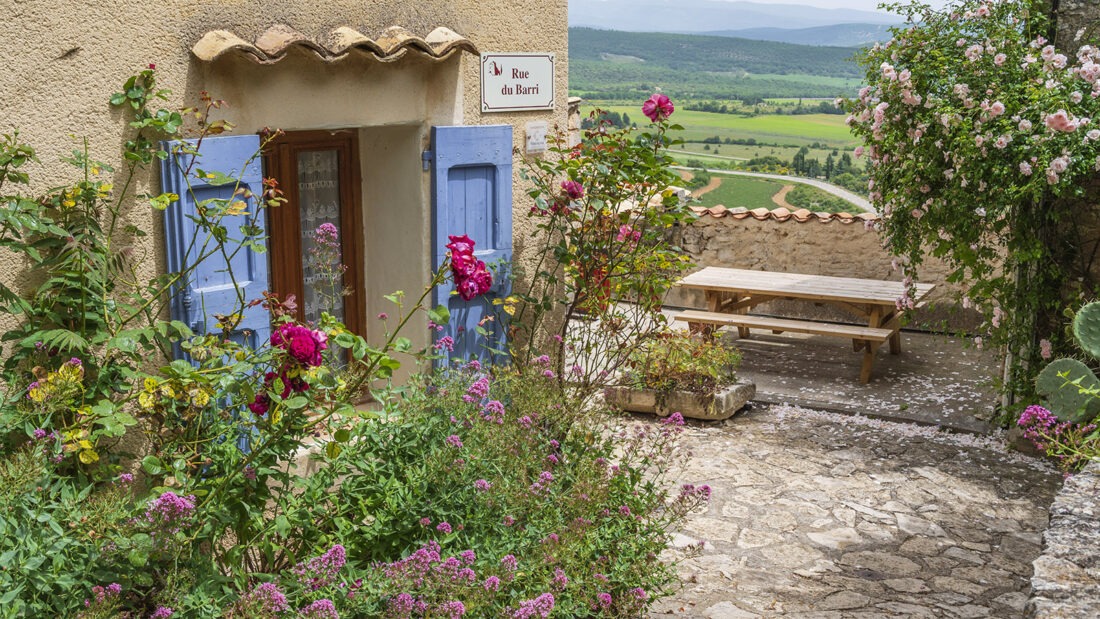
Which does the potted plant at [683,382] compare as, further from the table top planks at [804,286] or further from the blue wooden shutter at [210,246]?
the blue wooden shutter at [210,246]

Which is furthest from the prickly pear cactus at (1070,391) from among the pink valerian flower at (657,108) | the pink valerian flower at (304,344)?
the pink valerian flower at (304,344)

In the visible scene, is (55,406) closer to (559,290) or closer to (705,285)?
(559,290)

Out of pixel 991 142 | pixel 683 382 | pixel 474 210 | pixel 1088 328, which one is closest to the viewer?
pixel 474 210

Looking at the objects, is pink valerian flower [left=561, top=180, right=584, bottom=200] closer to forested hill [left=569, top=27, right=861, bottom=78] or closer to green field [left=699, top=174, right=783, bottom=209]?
green field [left=699, top=174, right=783, bottom=209]

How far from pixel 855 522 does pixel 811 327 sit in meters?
3.41

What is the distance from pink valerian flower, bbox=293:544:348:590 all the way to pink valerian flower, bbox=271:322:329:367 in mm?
631

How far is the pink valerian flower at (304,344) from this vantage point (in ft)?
10.9

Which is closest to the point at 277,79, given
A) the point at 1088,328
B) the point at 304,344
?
the point at 304,344

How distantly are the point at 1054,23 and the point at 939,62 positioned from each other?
77cm

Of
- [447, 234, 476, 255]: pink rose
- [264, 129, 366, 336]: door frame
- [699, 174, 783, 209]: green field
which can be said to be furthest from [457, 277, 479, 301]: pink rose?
[699, 174, 783, 209]: green field

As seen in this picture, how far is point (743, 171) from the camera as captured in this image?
1357cm

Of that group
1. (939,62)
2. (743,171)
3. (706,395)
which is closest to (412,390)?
(706,395)

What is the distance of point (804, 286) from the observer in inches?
371

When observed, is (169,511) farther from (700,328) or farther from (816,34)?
(816,34)
